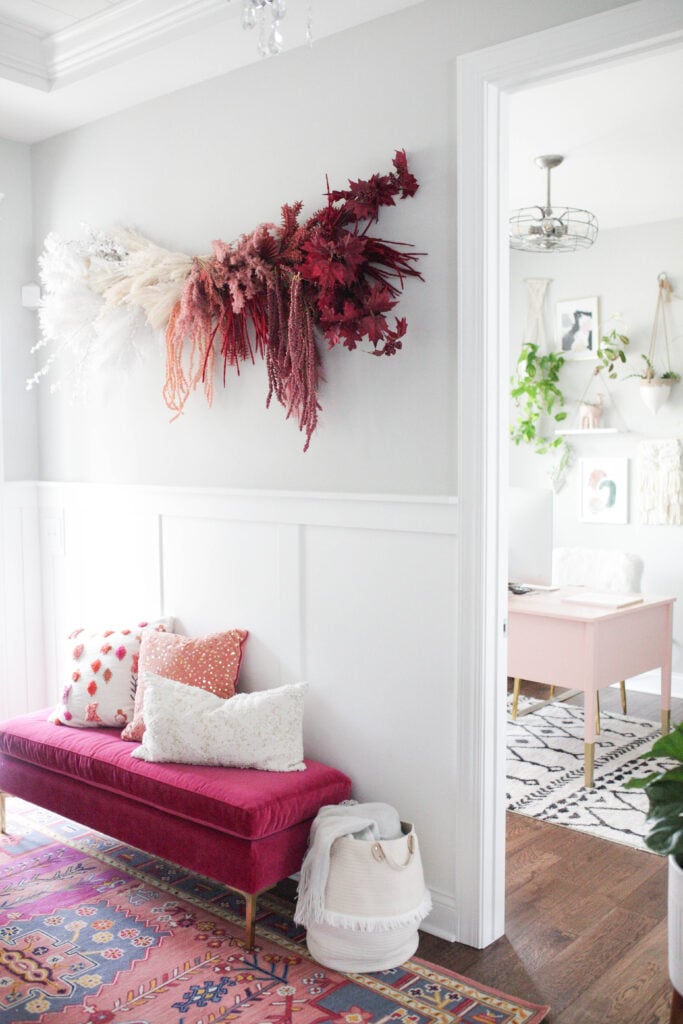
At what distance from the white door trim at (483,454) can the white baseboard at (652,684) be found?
2.99m

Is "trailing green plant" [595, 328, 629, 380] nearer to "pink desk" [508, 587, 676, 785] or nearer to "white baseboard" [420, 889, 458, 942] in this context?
"pink desk" [508, 587, 676, 785]

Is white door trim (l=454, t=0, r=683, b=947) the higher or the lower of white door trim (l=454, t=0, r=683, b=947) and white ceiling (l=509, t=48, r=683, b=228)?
the lower

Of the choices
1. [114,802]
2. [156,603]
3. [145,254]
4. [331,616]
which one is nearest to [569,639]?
[331,616]

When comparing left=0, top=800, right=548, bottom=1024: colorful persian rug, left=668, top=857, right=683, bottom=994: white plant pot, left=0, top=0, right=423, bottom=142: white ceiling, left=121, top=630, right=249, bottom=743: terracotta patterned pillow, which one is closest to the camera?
left=668, top=857, right=683, bottom=994: white plant pot

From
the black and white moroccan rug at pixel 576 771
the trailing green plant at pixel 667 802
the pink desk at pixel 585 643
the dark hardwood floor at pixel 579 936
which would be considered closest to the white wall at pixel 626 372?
the black and white moroccan rug at pixel 576 771

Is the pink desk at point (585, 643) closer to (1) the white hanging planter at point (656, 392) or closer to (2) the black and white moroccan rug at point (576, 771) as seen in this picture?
(2) the black and white moroccan rug at point (576, 771)

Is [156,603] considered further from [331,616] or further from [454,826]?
[454,826]

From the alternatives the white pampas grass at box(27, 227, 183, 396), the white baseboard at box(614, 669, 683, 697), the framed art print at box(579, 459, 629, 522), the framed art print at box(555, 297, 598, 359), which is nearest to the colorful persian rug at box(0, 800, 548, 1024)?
the white pampas grass at box(27, 227, 183, 396)

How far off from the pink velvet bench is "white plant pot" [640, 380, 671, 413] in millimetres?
3429

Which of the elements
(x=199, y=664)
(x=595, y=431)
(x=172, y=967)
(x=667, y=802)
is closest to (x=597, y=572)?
(x=595, y=431)

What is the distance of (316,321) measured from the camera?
2838 mm

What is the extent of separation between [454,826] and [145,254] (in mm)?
2112

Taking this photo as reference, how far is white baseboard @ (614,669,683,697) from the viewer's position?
537 centimetres

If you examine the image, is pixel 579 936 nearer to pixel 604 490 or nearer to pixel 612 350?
pixel 604 490
